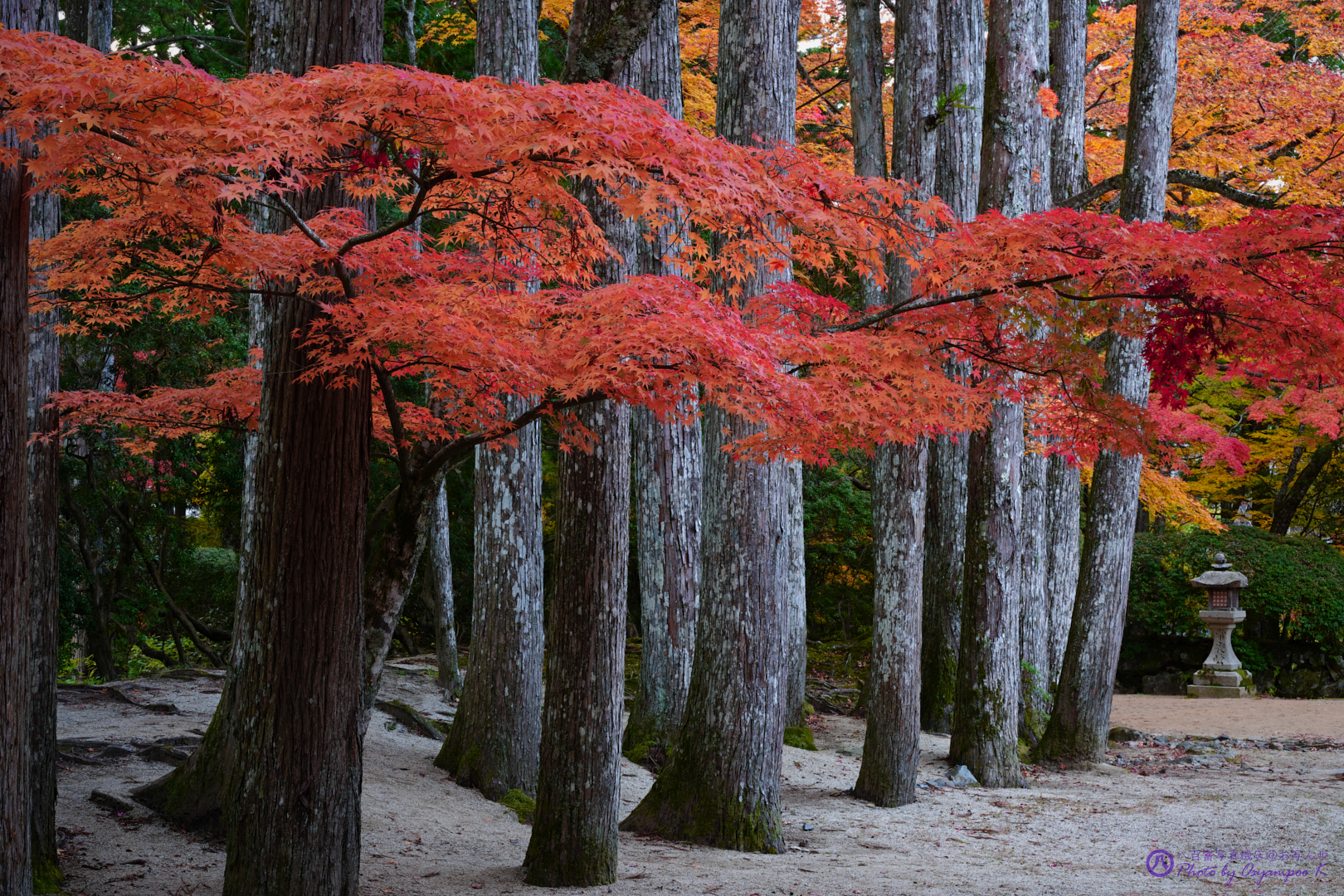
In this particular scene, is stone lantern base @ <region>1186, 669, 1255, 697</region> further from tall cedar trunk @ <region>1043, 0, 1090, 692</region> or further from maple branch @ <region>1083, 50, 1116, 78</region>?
maple branch @ <region>1083, 50, 1116, 78</region>

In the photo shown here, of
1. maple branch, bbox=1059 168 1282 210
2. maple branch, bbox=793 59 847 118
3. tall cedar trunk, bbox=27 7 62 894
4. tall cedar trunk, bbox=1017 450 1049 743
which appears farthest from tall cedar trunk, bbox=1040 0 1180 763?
tall cedar trunk, bbox=27 7 62 894

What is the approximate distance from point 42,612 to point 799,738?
24.0 ft

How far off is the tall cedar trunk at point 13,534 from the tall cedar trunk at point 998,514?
7.06 m

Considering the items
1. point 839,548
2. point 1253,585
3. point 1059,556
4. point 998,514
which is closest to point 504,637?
point 998,514

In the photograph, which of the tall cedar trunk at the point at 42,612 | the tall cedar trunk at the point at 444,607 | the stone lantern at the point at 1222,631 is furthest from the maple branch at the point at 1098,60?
the tall cedar trunk at the point at 42,612

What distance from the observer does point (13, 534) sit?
3.91 m

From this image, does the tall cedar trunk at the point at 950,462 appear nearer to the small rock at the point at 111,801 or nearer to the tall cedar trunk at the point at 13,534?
the tall cedar trunk at the point at 13,534

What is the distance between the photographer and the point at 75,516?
954cm

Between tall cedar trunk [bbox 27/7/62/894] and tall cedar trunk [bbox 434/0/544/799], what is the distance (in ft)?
10.1

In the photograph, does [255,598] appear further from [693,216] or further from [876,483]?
[876,483]

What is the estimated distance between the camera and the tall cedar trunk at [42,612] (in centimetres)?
493

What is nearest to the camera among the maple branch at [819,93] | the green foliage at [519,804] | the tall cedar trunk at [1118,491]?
the green foliage at [519,804]

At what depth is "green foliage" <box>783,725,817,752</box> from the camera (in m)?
10.2

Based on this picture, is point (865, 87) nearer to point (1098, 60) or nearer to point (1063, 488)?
point (1063, 488)
